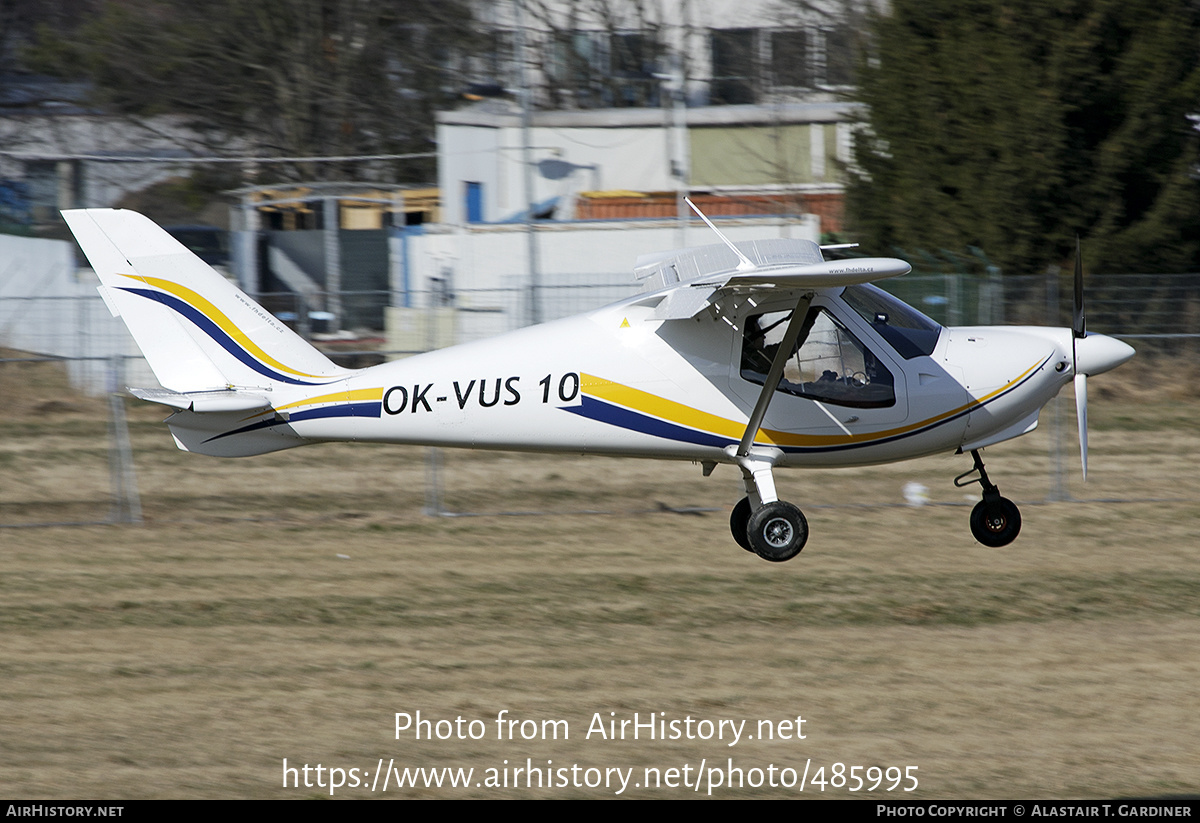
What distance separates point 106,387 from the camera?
18.4 m

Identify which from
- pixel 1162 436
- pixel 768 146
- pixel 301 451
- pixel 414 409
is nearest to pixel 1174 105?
pixel 1162 436

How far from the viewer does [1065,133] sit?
782 inches

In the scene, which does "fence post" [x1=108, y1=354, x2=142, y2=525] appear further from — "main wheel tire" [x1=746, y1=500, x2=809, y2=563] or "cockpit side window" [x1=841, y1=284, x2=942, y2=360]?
"cockpit side window" [x1=841, y1=284, x2=942, y2=360]

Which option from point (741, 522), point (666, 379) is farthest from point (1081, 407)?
point (666, 379)

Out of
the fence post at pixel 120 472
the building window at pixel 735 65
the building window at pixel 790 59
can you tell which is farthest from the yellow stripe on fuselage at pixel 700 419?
the building window at pixel 735 65

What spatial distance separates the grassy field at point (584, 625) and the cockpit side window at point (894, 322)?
7.19 feet

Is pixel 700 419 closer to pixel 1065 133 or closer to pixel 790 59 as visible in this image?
pixel 1065 133

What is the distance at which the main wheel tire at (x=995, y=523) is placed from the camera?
416 inches

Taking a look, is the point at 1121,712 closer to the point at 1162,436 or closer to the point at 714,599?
the point at 714,599

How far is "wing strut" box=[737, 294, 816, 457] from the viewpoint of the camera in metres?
9.47

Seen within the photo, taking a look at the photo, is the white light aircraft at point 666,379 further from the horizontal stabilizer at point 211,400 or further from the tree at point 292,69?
the tree at point 292,69

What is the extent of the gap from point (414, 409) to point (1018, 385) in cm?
456

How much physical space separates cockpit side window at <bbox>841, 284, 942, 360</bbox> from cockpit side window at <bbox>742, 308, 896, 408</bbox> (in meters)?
0.23

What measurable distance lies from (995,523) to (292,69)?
2577 centimetres
